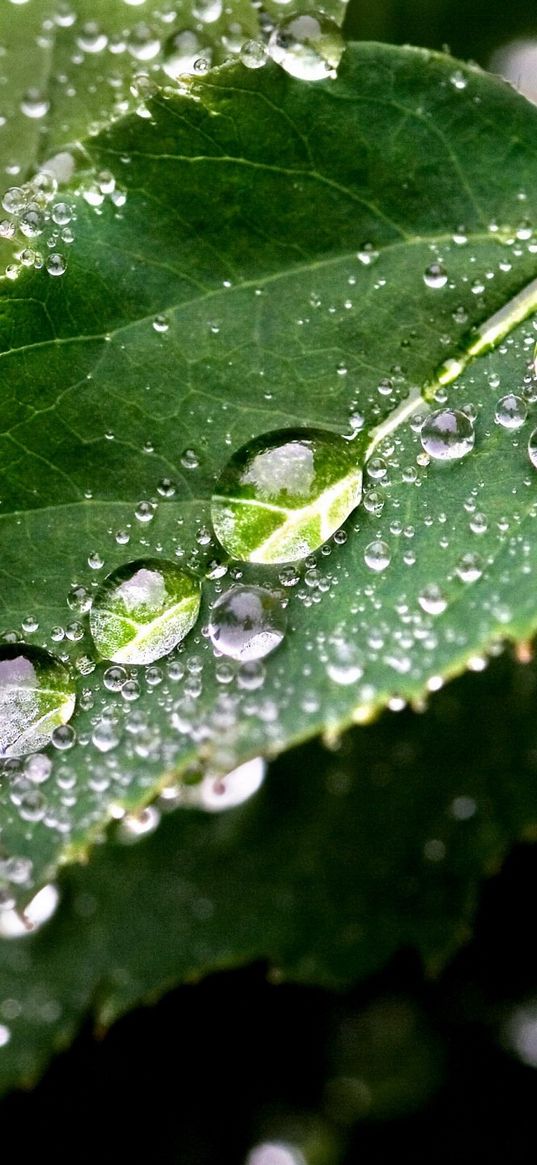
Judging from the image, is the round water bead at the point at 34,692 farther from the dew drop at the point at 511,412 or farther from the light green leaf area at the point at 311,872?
the light green leaf area at the point at 311,872

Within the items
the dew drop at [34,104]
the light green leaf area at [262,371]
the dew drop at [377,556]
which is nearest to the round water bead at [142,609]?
the light green leaf area at [262,371]

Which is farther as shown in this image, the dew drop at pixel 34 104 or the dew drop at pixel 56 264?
the dew drop at pixel 34 104

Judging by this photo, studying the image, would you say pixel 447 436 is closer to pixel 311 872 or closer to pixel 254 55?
pixel 254 55

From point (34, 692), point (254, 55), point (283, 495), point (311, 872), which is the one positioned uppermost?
point (254, 55)

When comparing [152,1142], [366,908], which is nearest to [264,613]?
[366,908]

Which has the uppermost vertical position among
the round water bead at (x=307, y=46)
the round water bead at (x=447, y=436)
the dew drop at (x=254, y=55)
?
the round water bead at (x=307, y=46)

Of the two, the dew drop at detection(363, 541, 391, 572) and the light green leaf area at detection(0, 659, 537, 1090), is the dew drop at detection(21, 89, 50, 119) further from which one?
the light green leaf area at detection(0, 659, 537, 1090)

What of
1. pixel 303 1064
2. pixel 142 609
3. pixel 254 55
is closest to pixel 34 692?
pixel 142 609
